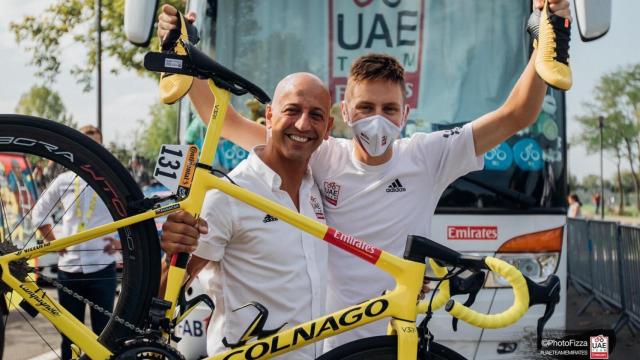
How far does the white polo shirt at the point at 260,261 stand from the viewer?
2.42m

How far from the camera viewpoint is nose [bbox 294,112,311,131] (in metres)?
2.45

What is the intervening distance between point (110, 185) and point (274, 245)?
0.58m

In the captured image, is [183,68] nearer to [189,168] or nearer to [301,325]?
[189,168]

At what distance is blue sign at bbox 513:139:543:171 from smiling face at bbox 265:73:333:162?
6.87 ft

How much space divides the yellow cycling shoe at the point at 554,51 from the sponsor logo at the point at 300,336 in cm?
88

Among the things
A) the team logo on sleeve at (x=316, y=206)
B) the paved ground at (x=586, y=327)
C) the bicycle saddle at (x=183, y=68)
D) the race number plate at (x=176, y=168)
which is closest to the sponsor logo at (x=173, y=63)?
the bicycle saddle at (x=183, y=68)

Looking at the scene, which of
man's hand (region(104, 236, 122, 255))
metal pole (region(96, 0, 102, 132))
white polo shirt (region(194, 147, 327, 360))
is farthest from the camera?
metal pole (region(96, 0, 102, 132))

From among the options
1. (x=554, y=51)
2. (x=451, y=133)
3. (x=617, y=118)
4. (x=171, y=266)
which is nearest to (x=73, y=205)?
(x=171, y=266)

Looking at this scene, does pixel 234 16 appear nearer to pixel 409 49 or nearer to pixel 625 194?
pixel 409 49

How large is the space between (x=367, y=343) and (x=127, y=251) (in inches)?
31.1

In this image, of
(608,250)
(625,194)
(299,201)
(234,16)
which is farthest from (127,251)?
(625,194)

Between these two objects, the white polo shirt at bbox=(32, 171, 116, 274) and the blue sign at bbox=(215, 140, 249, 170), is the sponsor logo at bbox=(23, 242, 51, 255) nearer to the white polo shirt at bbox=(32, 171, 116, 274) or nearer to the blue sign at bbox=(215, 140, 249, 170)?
the white polo shirt at bbox=(32, 171, 116, 274)

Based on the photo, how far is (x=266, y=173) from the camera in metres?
2.52

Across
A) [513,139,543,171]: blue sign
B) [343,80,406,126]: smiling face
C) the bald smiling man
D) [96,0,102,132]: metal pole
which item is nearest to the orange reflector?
[513,139,543,171]: blue sign
